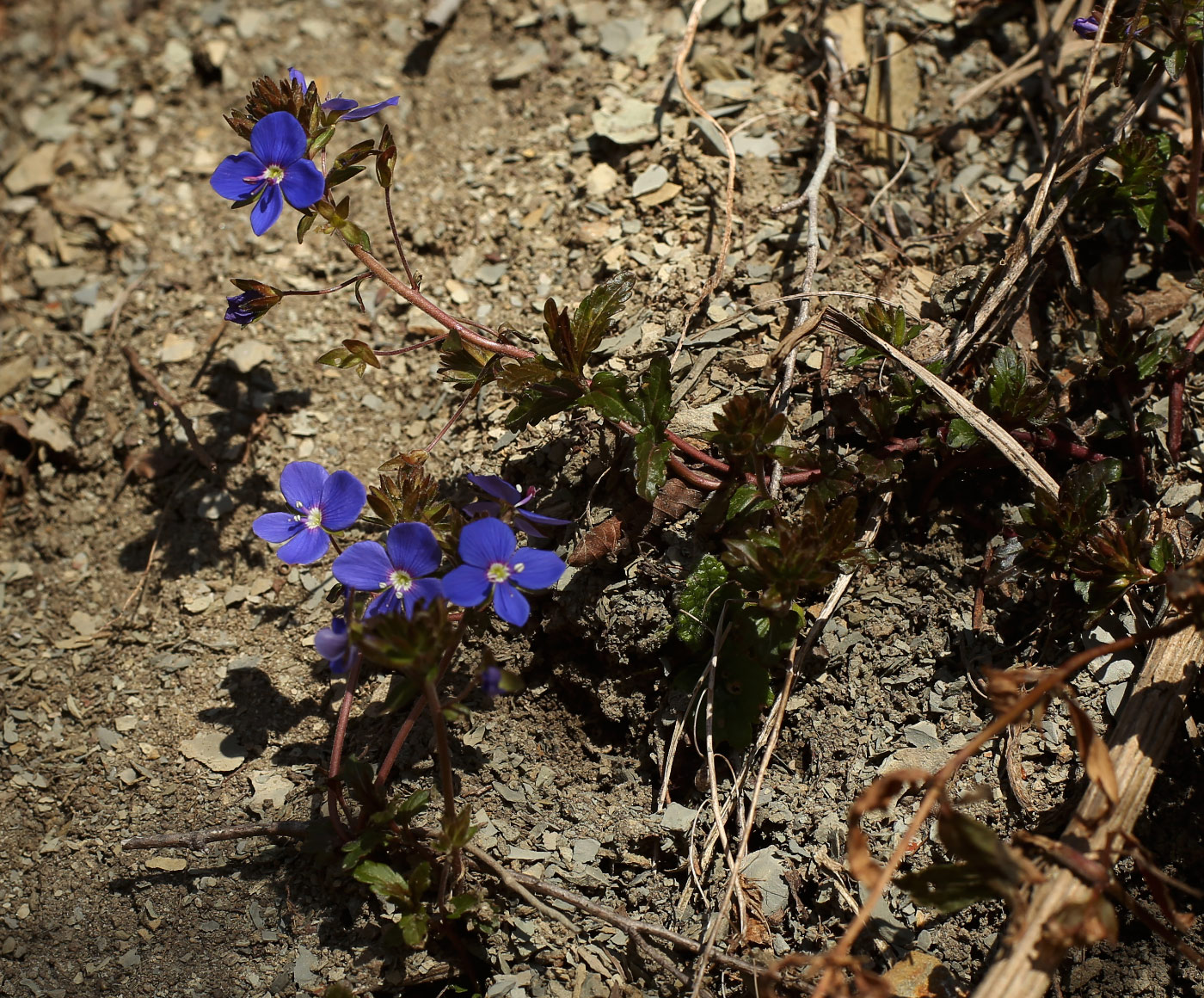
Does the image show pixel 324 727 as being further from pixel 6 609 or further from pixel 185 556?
pixel 6 609

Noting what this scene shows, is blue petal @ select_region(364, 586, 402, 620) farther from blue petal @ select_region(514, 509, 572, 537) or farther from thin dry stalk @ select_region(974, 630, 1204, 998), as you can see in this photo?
thin dry stalk @ select_region(974, 630, 1204, 998)

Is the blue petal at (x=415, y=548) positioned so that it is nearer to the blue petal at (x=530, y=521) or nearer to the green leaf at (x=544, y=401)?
the blue petal at (x=530, y=521)

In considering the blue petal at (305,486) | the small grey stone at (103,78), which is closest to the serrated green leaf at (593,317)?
the blue petal at (305,486)

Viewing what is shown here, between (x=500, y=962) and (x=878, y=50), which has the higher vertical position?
(x=878, y=50)

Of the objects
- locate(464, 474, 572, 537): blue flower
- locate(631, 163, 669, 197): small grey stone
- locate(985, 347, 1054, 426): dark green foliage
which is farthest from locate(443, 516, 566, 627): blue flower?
locate(631, 163, 669, 197): small grey stone

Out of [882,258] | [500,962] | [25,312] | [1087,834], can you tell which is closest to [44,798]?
[500,962]

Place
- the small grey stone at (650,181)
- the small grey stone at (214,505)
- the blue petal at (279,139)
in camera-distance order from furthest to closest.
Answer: the small grey stone at (650,181)
the small grey stone at (214,505)
the blue petal at (279,139)
